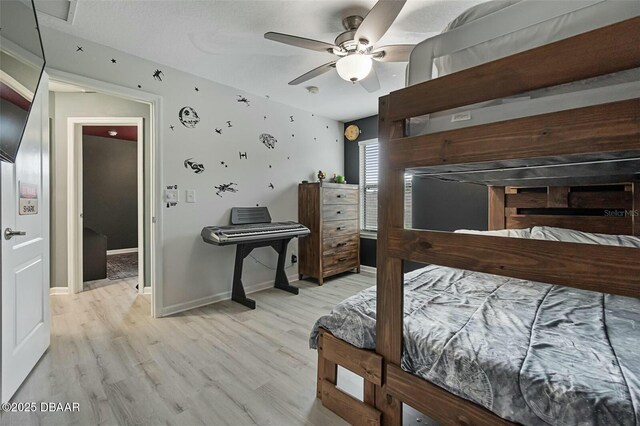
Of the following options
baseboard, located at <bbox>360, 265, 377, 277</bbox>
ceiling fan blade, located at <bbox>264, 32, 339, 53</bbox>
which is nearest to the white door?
ceiling fan blade, located at <bbox>264, 32, 339, 53</bbox>

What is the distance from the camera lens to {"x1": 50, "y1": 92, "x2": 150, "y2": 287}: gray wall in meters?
3.39

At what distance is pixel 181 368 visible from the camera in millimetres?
1928

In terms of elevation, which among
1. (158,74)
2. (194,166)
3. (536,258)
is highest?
(158,74)

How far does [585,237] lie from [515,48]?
75.0 inches

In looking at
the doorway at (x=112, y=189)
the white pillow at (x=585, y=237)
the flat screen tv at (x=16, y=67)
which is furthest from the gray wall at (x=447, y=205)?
the doorway at (x=112, y=189)

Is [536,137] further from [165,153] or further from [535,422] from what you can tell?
[165,153]

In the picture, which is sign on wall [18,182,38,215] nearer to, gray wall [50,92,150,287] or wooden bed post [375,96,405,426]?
gray wall [50,92,150,287]

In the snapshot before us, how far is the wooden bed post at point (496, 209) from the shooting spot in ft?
9.55

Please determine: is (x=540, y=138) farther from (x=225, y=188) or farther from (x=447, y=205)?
(x=225, y=188)

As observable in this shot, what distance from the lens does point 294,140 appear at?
4.11m

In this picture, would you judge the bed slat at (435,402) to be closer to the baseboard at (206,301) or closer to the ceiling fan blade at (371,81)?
the ceiling fan blade at (371,81)

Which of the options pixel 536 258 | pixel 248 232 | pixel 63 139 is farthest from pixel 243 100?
pixel 536 258

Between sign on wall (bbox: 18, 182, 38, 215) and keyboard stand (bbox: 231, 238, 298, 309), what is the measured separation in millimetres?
1638

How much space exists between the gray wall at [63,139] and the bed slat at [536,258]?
3684 millimetres
